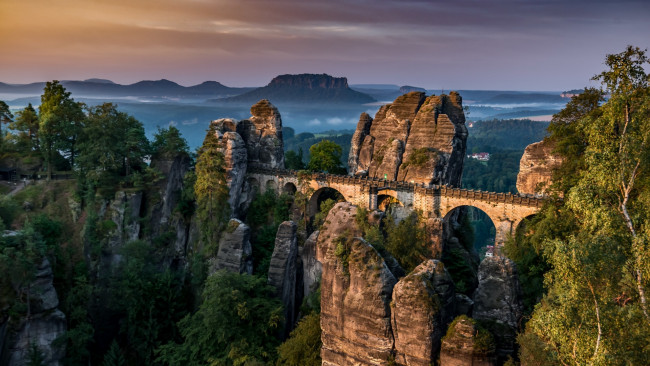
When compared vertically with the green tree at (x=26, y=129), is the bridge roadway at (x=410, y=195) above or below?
below

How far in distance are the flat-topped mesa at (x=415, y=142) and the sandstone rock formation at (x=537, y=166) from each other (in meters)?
6.99

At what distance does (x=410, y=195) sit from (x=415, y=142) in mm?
6138

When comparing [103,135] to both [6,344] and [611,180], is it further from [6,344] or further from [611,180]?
[611,180]

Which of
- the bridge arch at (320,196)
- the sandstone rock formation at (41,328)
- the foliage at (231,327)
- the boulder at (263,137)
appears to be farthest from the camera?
the boulder at (263,137)

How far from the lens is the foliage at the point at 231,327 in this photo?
26516mm

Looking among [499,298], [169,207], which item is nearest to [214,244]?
[169,207]

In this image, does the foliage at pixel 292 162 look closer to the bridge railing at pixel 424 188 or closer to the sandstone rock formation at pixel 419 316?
the bridge railing at pixel 424 188

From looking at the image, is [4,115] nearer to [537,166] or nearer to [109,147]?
[109,147]

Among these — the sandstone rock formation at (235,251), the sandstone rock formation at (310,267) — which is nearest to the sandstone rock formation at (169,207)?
the sandstone rock formation at (235,251)

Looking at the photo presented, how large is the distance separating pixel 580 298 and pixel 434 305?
4.89m

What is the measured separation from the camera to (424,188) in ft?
131

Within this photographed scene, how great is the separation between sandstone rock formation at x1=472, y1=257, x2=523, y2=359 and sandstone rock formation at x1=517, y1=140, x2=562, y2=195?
18.3 metres

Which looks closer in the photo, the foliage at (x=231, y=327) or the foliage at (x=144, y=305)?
the foliage at (x=231, y=327)

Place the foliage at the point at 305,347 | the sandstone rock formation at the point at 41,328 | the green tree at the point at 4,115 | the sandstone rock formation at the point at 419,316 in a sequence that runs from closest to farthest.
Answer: the sandstone rock formation at the point at 419,316, the foliage at the point at 305,347, the sandstone rock formation at the point at 41,328, the green tree at the point at 4,115
